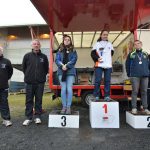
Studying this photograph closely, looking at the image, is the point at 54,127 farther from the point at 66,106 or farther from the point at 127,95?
the point at 127,95

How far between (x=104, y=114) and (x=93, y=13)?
261 cm

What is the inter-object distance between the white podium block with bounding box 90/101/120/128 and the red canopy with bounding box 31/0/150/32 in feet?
7.49

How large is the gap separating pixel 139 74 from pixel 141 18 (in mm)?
2111

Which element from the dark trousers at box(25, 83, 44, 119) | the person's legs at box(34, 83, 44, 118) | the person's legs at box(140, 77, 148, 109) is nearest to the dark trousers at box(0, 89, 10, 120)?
the dark trousers at box(25, 83, 44, 119)

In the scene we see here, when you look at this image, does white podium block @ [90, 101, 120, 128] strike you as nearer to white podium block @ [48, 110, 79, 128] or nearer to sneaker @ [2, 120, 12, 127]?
white podium block @ [48, 110, 79, 128]

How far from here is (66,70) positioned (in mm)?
7172

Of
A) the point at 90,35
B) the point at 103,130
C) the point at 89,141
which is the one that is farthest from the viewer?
the point at 90,35

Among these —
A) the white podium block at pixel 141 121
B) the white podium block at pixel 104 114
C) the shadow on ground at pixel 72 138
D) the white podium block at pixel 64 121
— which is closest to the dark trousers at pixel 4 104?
the shadow on ground at pixel 72 138

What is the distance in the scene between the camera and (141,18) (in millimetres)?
8750

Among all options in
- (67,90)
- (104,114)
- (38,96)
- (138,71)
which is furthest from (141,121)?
(38,96)

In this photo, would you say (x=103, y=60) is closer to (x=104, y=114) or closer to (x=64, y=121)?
(x=104, y=114)

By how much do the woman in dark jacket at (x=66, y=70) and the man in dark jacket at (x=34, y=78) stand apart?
43 centimetres

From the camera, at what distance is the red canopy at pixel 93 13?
7.37 meters

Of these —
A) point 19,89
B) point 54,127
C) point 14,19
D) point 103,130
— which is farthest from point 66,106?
point 14,19
